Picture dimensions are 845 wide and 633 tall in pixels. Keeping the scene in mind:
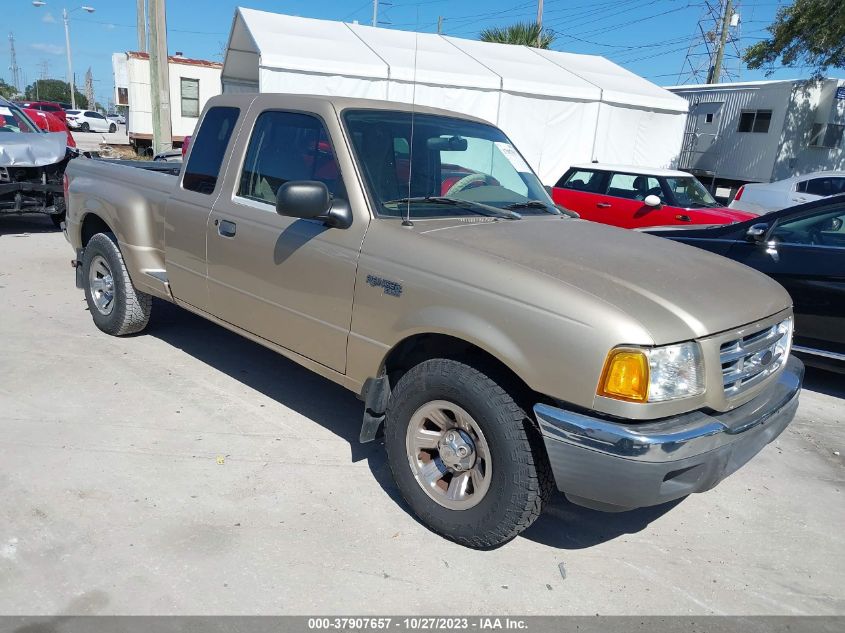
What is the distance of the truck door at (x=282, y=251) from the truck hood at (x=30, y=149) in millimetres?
6944

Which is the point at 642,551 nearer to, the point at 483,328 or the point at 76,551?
the point at 483,328

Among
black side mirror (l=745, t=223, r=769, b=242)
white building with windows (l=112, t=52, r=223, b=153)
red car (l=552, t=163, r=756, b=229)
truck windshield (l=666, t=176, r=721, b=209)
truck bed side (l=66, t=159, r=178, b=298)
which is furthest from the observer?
white building with windows (l=112, t=52, r=223, b=153)

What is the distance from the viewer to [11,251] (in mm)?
8688

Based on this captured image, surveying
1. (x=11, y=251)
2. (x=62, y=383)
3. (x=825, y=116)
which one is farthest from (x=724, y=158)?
(x=62, y=383)

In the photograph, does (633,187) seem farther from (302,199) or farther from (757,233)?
(302,199)

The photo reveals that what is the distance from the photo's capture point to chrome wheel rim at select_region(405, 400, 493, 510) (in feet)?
9.69

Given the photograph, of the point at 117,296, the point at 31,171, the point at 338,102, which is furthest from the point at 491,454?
the point at 31,171

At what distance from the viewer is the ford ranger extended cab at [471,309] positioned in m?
2.56

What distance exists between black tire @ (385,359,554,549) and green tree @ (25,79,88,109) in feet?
315

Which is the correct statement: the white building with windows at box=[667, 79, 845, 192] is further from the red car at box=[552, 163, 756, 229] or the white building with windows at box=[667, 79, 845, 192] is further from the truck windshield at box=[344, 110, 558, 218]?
the truck windshield at box=[344, 110, 558, 218]

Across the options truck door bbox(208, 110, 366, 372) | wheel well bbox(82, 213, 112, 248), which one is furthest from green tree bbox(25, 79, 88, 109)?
truck door bbox(208, 110, 366, 372)

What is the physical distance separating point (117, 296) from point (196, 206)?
1465 millimetres

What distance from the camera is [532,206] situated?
13.0ft

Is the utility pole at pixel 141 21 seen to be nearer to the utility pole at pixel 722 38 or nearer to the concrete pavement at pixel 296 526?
the concrete pavement at pixel 296 526
